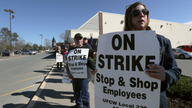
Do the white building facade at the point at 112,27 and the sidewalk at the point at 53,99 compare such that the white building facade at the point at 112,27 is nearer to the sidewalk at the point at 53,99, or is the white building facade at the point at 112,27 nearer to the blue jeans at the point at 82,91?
the sidewalk at the point at 53,99

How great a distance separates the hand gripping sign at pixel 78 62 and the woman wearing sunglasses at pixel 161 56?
57.4 inches

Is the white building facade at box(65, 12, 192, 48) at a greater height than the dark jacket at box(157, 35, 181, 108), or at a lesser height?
greater

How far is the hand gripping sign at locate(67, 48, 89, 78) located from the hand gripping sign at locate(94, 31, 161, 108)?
1.35 metres

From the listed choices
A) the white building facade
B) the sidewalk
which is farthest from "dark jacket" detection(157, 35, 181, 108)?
the white building facade

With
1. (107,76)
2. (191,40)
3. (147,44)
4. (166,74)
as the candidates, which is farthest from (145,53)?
(191,40)

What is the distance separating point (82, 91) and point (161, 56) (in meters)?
2.12

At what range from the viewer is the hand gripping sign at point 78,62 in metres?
2.50

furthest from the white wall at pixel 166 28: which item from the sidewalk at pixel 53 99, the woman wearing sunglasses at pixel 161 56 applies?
the woman wearing sunglasses at pixel 161 56

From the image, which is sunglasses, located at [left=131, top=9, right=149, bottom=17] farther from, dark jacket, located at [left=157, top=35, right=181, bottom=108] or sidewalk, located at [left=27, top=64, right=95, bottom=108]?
sidewalk, located at [left=27, top=64, right=95, bottom=108]

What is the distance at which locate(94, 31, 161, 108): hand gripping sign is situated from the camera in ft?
3.19

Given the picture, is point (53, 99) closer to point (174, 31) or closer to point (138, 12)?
point (138, 12)

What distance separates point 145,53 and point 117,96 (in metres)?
0.49

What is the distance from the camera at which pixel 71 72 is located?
2.61 metres

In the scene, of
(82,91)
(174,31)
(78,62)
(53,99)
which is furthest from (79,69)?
(174,31)
